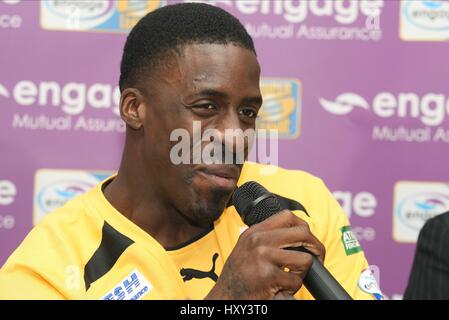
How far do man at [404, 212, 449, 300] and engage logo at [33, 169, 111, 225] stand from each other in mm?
1443

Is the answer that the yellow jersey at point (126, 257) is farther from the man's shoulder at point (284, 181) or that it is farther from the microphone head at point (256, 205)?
the microphone head at point (256, 205)

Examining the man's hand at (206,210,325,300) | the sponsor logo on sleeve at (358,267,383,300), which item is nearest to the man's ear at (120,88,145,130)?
the man's hand at (206,210,325,300)

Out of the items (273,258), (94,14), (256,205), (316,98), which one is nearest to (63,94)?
(94,14)

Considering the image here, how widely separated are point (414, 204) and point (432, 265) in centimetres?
135

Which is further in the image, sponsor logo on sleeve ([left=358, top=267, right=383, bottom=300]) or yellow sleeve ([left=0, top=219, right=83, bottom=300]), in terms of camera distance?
sponsor logo on sleeve ([left=358, top=267, right=383, bottom=300])

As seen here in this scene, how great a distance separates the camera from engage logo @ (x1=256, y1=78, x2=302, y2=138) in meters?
2.08

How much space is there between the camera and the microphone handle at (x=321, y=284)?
909mm

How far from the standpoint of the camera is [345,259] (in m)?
1.40

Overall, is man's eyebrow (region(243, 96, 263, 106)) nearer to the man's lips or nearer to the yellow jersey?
the man's lips

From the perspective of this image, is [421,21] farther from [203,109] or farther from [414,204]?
[203,109]

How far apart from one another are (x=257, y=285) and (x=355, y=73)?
119 centimetres

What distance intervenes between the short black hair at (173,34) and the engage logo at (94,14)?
652mm

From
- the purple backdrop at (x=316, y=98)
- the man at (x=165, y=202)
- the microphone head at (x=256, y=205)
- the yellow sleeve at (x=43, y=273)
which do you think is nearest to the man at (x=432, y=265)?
the microphone head at (x=256, y=205)
